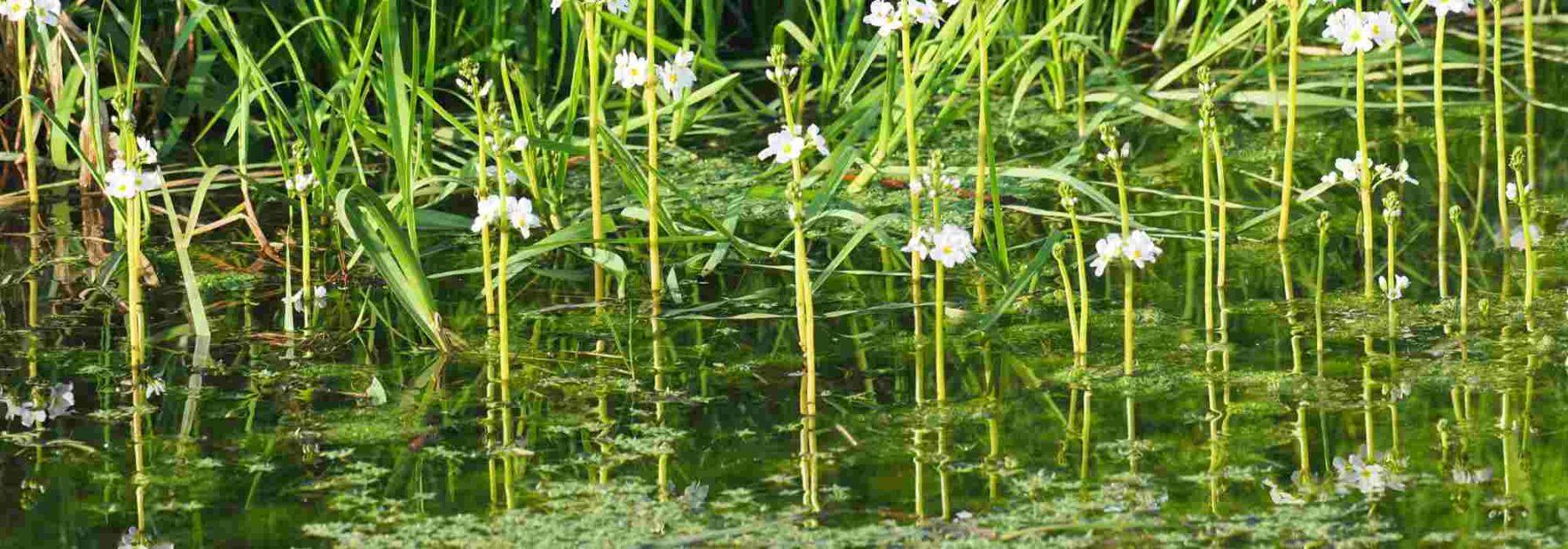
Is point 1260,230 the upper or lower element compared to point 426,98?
lower

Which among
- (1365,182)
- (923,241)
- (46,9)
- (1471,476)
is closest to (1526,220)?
(1365,182)

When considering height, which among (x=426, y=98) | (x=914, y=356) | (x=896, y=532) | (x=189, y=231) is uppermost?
(x=426, y=98)

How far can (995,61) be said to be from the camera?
5.03 meters

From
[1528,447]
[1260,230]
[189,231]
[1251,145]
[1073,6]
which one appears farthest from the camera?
[1251,145]

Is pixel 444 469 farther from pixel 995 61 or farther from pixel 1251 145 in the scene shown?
pixel 995 61

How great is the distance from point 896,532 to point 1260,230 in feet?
5.23

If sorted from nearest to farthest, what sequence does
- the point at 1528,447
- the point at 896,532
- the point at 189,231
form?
the point at 896,532, the point at 1528,447, the point at 189,231

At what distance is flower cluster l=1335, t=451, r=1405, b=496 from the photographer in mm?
2402

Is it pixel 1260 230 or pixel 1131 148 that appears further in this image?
pixel 1131 148

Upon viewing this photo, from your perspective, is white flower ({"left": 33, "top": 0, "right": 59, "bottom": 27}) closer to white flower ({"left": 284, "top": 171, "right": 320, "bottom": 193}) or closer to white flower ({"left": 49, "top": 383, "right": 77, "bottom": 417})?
white flower ({"left": 284, "top": 171, "right": 320, "bottom": 193})

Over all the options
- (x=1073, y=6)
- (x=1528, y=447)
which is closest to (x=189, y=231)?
(x=1073, y=6)

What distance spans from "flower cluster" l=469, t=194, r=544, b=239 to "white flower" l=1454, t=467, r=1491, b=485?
1.24 m

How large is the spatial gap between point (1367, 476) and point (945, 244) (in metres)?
0.61

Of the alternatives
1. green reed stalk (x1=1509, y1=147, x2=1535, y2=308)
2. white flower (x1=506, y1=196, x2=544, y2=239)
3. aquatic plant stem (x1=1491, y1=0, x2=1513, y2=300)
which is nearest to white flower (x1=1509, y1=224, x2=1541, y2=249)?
aquatic plant stem (x1=1491, y1=0, x2=1513, y2=300)
